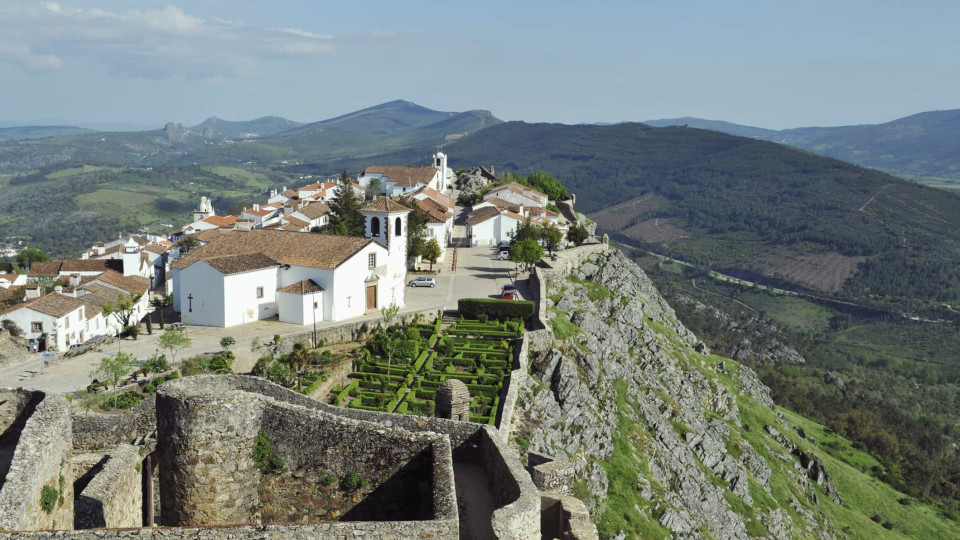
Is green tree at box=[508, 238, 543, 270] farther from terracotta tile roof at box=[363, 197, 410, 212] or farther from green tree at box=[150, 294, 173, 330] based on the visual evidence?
green tree at box=[150, 294, 173, 330]

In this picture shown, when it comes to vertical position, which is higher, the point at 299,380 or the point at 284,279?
the point at 284,279

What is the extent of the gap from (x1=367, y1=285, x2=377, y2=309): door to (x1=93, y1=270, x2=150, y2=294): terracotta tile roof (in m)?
30.6

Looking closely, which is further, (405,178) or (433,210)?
(405,178)

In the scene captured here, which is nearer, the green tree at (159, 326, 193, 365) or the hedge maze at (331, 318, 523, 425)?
the hedge maze at (331, 318, 523, 425)

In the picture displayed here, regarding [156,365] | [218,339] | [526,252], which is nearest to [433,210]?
[526,252]

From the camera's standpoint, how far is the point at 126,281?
7012 centimetres

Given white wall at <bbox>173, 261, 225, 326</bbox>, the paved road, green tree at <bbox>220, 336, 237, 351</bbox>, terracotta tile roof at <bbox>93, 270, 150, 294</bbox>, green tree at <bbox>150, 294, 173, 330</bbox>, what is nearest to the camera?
the paved road

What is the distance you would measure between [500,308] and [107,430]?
31.1 meters

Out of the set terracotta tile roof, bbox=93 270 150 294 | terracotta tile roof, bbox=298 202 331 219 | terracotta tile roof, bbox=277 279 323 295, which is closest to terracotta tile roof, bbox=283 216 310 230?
terracotta tile roof, bbox=298 202 331 219

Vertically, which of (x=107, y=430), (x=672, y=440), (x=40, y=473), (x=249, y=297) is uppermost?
(x=40, y=473)

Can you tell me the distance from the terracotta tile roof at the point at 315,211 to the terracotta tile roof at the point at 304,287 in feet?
144

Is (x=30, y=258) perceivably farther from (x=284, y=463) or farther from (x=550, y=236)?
(x=284, y=463)

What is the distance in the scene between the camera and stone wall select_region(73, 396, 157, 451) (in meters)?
19.6

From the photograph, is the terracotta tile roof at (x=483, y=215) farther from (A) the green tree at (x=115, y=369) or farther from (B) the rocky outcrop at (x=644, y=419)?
(A) the green tree at (x=115, y=369)
